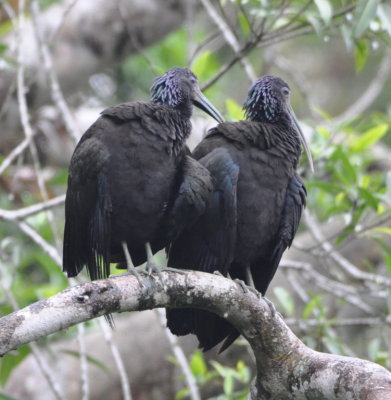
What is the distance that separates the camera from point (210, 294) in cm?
418

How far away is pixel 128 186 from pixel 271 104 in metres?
1.26

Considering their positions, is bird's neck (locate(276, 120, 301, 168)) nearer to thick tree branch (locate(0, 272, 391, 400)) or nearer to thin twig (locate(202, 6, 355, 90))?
thin twig (locate(202, 6, 355, 90))

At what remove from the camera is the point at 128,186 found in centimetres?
459

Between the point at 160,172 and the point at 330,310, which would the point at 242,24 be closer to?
the point at 160,172

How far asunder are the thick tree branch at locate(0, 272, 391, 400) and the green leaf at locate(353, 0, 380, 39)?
1697 mm

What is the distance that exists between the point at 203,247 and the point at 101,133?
2.99ft

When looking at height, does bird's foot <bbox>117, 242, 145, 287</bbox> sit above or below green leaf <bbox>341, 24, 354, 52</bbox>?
below

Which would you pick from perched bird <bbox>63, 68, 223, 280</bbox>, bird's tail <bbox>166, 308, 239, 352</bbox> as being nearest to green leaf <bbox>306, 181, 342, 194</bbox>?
bird's tail <bbox>166, 308, 239, 352</bbox>

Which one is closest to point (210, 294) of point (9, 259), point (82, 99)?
point (9, 259)

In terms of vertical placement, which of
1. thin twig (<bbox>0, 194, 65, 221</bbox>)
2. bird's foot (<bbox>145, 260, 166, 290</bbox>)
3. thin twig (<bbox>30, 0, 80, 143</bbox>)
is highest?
thin twig (<bbox>30, 0, 80, 143</bbox>)

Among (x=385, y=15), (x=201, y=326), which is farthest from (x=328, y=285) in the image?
(x=385, y=15)

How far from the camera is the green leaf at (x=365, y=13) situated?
500 centimetres

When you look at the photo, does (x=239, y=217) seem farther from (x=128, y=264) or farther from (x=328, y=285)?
(x=328, y=285)

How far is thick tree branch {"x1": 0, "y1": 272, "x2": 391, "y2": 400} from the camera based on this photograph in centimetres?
344
